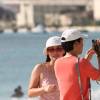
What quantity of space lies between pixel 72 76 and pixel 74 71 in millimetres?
34

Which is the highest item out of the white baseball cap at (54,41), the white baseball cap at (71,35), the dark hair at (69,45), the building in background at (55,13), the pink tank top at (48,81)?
the white baseball cap at (71,35)

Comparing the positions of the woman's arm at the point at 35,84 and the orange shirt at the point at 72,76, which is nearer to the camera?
the orange shirt at the point at 72,76

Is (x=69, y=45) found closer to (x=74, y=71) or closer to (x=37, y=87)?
(x=74, y=71)

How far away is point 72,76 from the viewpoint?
12.4ft

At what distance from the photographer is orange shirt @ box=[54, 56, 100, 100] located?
12.1 ft

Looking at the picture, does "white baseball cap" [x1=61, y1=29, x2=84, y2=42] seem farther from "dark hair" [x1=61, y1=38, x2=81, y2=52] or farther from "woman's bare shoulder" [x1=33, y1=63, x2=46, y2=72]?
"woman's bare shoulder" [x1=33, y1=63, x2=46, y2=72]

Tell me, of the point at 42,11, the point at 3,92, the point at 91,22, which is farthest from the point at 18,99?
the point at 42,11

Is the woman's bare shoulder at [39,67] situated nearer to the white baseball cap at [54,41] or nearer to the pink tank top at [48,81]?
the pink tank top at [48,81]

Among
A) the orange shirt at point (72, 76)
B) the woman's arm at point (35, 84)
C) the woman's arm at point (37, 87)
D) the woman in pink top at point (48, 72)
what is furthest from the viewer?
the woman in pink top at point (48, 72)

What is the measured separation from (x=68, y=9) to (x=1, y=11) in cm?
1883

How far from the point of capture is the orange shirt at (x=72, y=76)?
145 inches

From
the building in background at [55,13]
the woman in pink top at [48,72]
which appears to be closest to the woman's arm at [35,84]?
the woman in pink top at [48,72]

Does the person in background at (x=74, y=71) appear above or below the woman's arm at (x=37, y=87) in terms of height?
above

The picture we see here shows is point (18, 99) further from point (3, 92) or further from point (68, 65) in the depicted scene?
point (68, 65)
